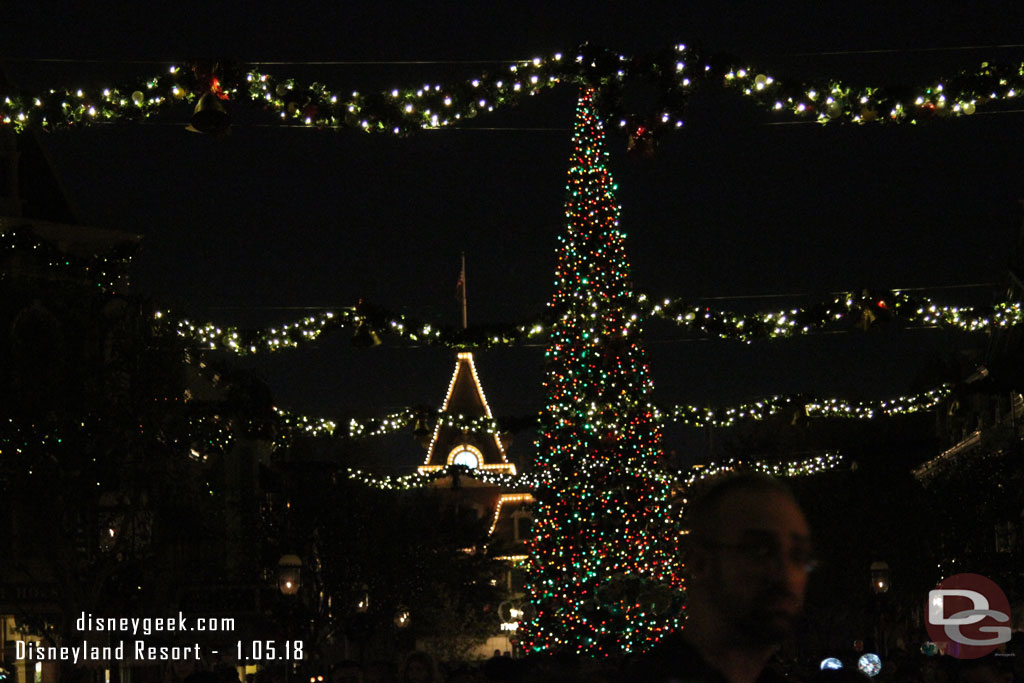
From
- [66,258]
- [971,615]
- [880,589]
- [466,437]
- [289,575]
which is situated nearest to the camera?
[971,615]

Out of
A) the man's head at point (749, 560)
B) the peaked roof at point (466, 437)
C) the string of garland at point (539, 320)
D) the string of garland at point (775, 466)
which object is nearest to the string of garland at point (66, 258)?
the string of garland at point (539, 320)

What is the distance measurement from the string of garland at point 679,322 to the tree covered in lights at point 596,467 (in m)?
2.31

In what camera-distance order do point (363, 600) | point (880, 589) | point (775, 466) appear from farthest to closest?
point (363, 600) < point (880, 589) < point (775, 466)

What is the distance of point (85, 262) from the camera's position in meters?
22.1

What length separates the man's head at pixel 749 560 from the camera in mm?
3088

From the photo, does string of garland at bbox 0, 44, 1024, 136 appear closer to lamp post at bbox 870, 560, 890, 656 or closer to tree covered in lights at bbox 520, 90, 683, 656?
tree covered in lights at bbox 520, 90, 683, 656

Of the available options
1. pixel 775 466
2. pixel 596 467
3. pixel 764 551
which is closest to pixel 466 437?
pixel 775 466

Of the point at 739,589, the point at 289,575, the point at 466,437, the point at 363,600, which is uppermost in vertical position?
the point at 466,437

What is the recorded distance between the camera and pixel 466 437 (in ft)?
320

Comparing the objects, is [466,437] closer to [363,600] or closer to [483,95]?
[363,600]

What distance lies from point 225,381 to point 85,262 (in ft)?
8.28

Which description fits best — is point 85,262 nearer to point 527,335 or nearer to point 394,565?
point 527,335

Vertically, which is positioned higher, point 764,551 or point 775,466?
point 775,466

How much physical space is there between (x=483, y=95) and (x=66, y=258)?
373 inches
